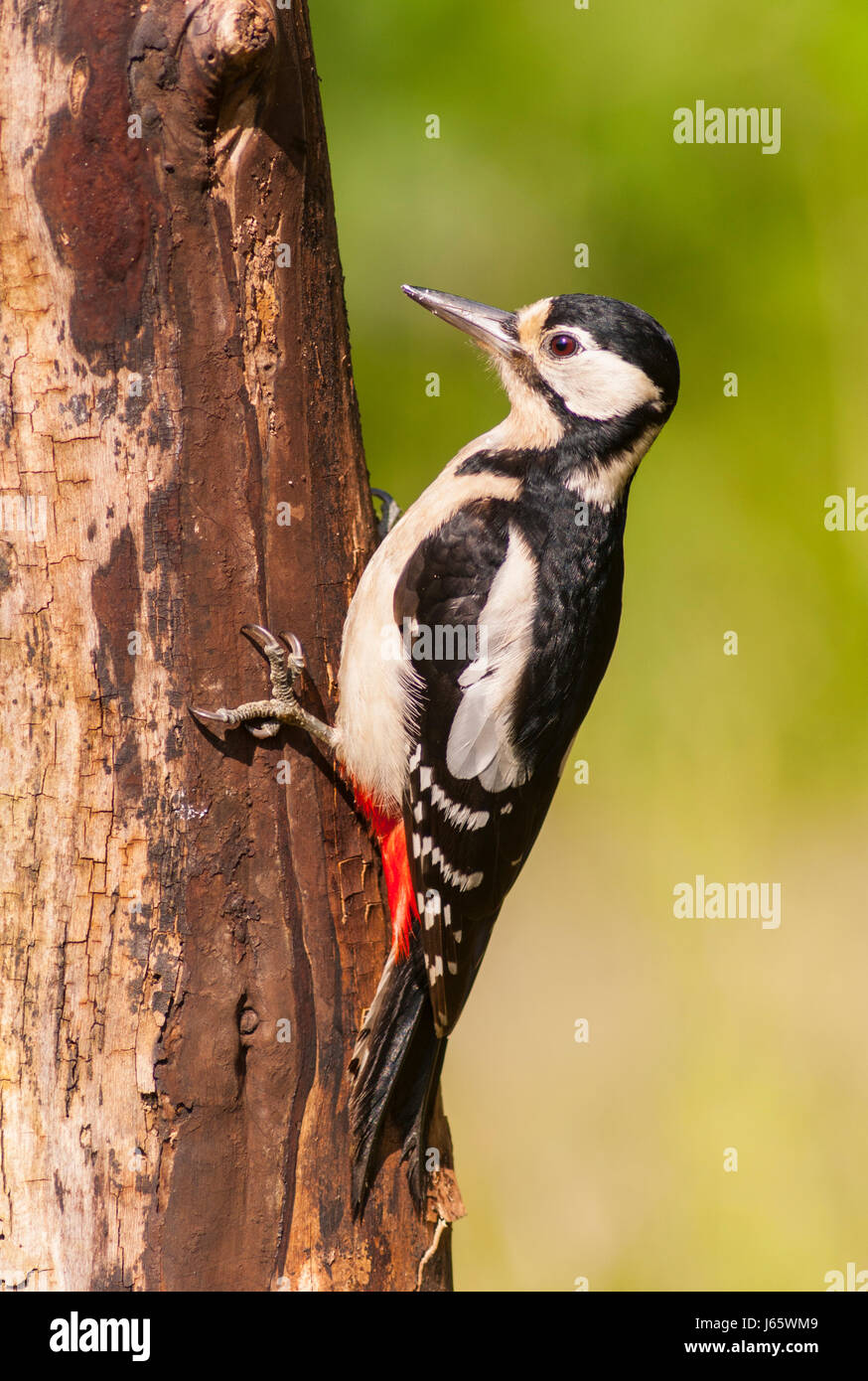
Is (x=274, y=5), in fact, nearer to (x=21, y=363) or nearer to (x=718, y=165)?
(x=21, y=363)

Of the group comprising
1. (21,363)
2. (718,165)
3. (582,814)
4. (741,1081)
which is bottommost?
(741,1081)

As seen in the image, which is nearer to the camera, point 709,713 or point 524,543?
point 524,543

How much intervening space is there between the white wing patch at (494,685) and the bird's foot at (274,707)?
1.08 ft

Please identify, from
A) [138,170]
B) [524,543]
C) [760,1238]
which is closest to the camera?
[138,170]

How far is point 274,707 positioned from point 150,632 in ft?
0.87

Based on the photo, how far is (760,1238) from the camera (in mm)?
4160

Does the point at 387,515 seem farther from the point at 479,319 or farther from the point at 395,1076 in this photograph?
the point at 395,1076

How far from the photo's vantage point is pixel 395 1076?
2207 millimetres

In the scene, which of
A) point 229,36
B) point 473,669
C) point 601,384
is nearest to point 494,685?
point 473,669

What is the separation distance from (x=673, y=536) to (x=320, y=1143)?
365cm

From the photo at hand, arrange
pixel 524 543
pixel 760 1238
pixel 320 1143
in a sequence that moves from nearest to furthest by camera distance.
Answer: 1. pixel 320 1143
2. pixel 524 543
3. pixel 760 1238

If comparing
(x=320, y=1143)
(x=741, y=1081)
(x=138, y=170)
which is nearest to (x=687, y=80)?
(x=138, y=170)

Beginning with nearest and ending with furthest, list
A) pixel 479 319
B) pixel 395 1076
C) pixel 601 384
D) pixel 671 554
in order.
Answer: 1. pixel 395 1076
2. pixel 601 384
3. pixel 479 319
4. pixel 671 554

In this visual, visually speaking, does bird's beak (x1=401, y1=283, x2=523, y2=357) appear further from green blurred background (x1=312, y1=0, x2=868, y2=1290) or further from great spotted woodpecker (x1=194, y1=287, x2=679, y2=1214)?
green blurred background (x1=312, y1=0, x2=868, y2=1290)
